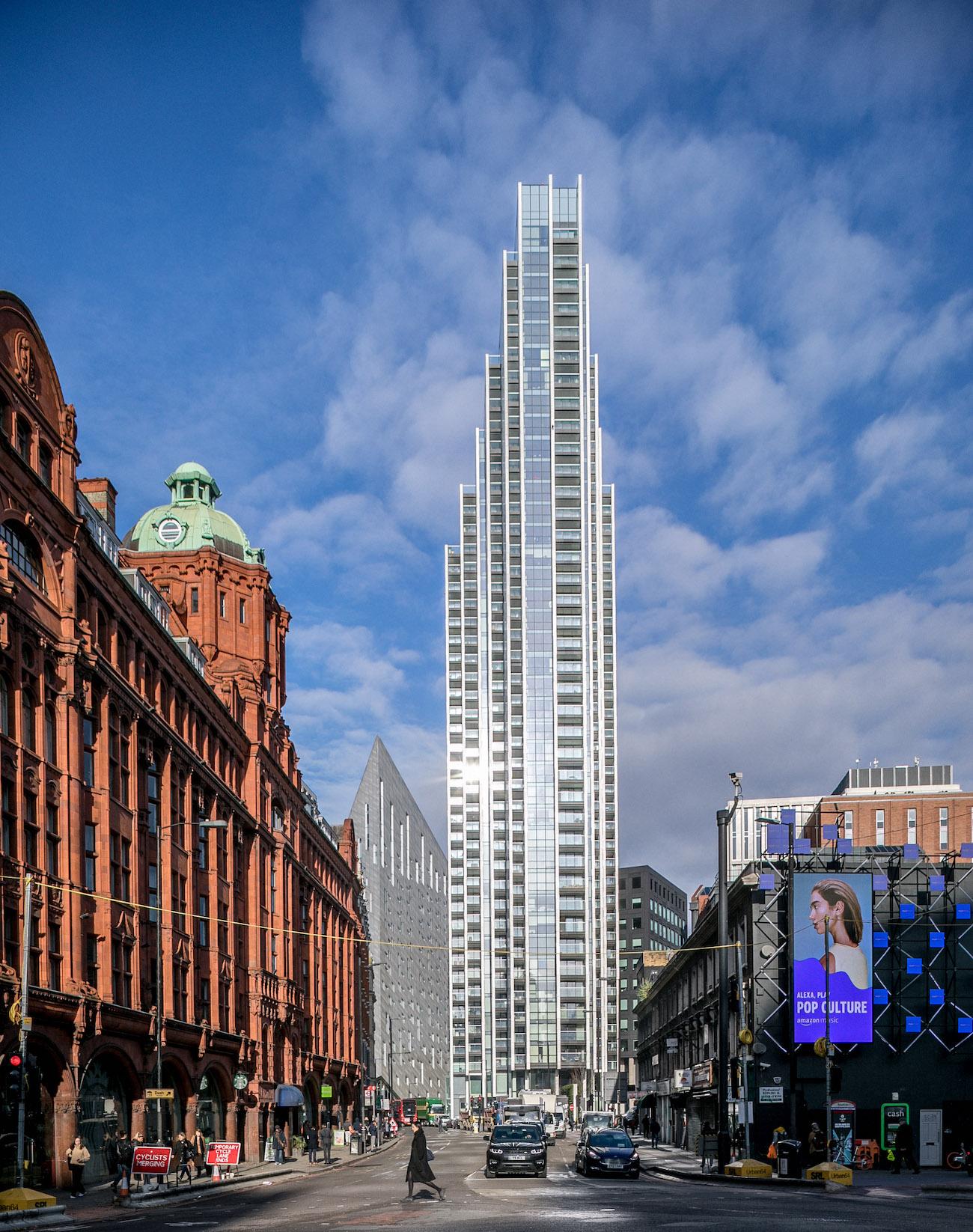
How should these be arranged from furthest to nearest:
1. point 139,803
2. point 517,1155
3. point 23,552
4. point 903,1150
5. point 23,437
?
point 139,803 → point 903,1150 → point 23,437 → point 517,1155 → point 23,552

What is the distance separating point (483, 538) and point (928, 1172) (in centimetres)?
12891

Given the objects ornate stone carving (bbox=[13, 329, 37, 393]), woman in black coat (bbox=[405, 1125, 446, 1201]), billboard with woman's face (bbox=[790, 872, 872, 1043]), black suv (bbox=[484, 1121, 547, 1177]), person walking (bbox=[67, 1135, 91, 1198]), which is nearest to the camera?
woman in black coat (bbox=[405, 1125, 446, 1201])

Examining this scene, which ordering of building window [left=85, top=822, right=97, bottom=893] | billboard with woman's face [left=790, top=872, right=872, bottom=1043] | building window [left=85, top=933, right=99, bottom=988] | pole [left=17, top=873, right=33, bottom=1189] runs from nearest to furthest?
pole [left=17, top=873, right=33, bottom=1189] → building window [left=85, top=933, right=99, bottom=988] → building window [left=85, top=822, right=97, bottom=893] → billboard with woman's face [left=790, top=872, right=872, bottom=1043]

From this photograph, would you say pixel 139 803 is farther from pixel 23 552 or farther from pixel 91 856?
pixel 23 552

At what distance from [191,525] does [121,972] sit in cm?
3686

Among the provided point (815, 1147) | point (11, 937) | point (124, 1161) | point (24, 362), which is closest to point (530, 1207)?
point (124, 1161)

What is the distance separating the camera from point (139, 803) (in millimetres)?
57281

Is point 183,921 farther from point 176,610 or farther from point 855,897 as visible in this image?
point 855,897

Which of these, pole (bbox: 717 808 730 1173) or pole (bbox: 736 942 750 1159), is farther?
pole (bbox: 736 942 750 1159)

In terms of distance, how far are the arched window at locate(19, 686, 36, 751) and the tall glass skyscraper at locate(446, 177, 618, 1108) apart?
131123 millimetres

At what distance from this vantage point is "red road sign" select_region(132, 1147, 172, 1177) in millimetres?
41375

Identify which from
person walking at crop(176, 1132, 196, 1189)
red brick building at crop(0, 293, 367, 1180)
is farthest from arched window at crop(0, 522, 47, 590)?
person walking at crop(176, 1132, 196, 1189)

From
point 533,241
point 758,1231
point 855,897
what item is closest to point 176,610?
point 855,897

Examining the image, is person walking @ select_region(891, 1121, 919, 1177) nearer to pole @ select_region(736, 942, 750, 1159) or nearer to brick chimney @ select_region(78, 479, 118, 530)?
pole @ select_region(736, 942, 750, 1159)
